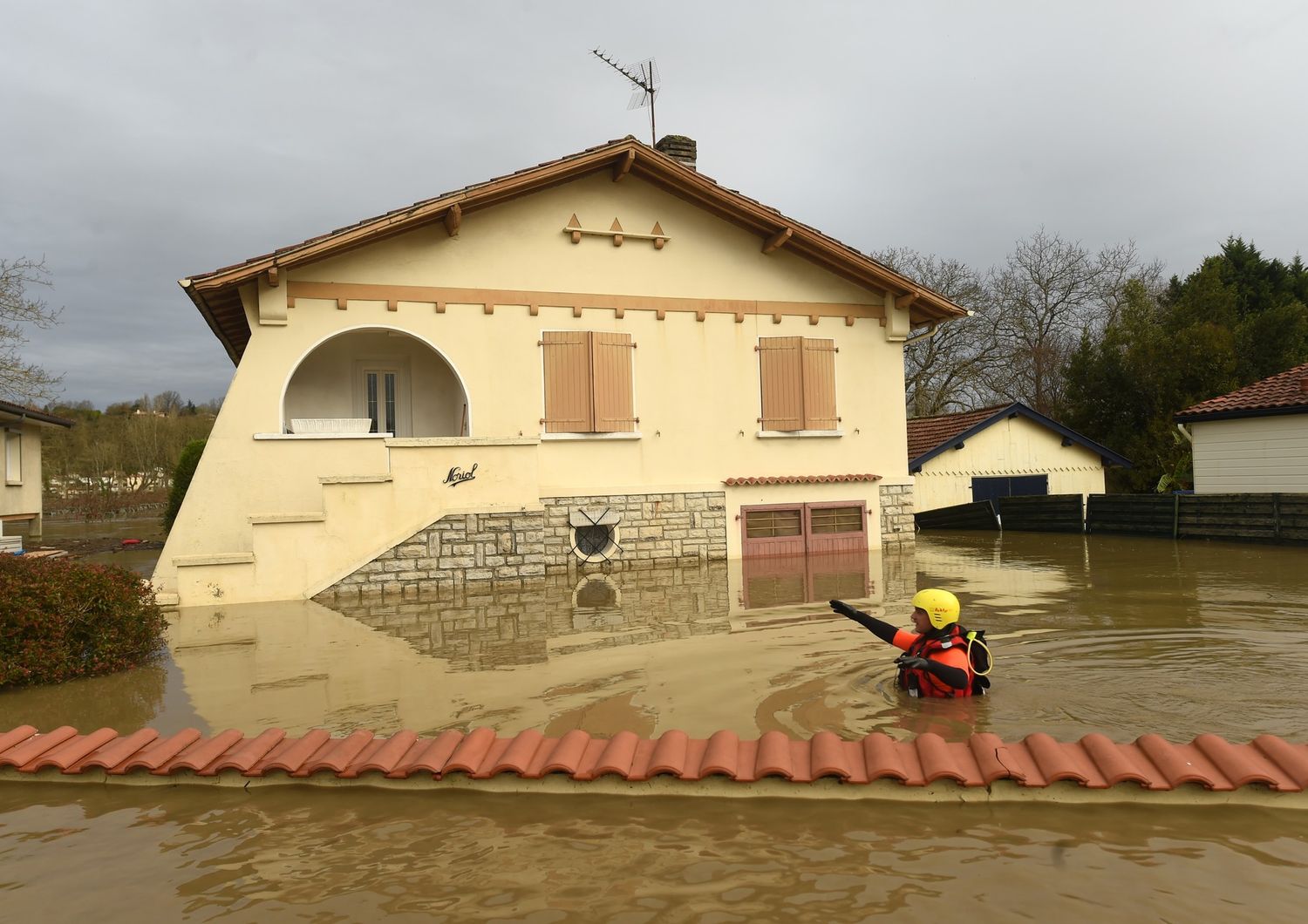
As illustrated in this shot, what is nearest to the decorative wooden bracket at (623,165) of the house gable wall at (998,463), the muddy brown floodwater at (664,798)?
the muddy brown floodwater at (664,798)

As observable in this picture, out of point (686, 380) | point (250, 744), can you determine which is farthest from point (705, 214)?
point (250, 744)

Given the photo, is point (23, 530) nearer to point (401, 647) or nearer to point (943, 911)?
point (401, 647)

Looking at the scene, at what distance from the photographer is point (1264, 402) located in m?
17.1

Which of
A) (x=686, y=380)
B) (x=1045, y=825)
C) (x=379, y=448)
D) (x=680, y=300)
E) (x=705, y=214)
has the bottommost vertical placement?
(x=1045, y=825)

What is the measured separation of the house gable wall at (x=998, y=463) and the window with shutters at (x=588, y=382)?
1013cm

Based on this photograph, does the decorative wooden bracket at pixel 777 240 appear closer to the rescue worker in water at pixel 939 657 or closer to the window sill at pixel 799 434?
the window sill at pixel 799 434

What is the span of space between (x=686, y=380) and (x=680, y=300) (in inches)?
52.8

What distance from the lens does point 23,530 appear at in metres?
26.7

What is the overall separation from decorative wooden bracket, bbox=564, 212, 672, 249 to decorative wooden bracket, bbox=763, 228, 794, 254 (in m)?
1.72

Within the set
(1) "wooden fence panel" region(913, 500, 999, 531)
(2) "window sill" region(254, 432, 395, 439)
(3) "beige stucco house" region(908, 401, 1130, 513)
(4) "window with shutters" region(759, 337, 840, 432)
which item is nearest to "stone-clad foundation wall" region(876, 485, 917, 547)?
(4) "window with shutters" region(759, 337, 840, 432)

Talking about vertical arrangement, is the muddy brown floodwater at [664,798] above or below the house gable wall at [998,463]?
below

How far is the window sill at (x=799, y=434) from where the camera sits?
48.5ft

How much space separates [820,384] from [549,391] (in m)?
4.77

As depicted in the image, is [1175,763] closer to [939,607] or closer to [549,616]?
[939,607]
